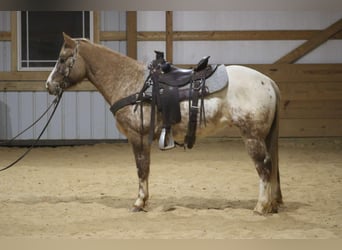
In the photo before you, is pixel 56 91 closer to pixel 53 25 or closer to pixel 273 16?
pixel 53 25

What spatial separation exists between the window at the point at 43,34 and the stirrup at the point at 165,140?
4653mm

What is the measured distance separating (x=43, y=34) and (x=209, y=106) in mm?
5063

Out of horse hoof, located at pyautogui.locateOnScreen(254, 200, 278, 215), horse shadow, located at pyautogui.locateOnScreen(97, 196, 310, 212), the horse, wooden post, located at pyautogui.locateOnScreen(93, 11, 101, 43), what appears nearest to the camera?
the horse

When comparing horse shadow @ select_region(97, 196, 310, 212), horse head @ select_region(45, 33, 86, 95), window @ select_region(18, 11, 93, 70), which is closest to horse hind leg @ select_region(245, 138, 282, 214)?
horse shadow @ select_region(97, 196, 310, 212)

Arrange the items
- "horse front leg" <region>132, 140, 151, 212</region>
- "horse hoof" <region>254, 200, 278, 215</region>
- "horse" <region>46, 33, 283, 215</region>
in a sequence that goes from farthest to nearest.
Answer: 1. "horse front leg" <region>132, 140, 151, 212</region>
2. "horse hoof" <region>254, 200, 278, 215</region>
3. "horse" <region>46, 33, 283, 215</region>

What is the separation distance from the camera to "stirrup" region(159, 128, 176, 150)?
3.74 m

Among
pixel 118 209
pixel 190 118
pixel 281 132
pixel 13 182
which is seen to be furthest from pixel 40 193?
pixel 281 132

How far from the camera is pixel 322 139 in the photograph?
824 centimetres

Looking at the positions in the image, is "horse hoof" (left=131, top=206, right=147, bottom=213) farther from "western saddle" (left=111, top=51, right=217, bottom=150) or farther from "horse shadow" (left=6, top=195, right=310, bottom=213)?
"western saddle" (left=111, top=51, right=217, bottom=150)

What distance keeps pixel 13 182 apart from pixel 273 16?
4.98 meters

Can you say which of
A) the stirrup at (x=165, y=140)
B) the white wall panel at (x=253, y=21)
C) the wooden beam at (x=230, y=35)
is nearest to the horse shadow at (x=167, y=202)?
the stirrup at (x=165, y=140)

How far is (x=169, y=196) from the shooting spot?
4527 millimetres

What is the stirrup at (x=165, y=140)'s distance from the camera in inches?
147

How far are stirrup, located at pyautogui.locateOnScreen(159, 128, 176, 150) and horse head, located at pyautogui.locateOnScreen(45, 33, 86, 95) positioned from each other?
842 mm
